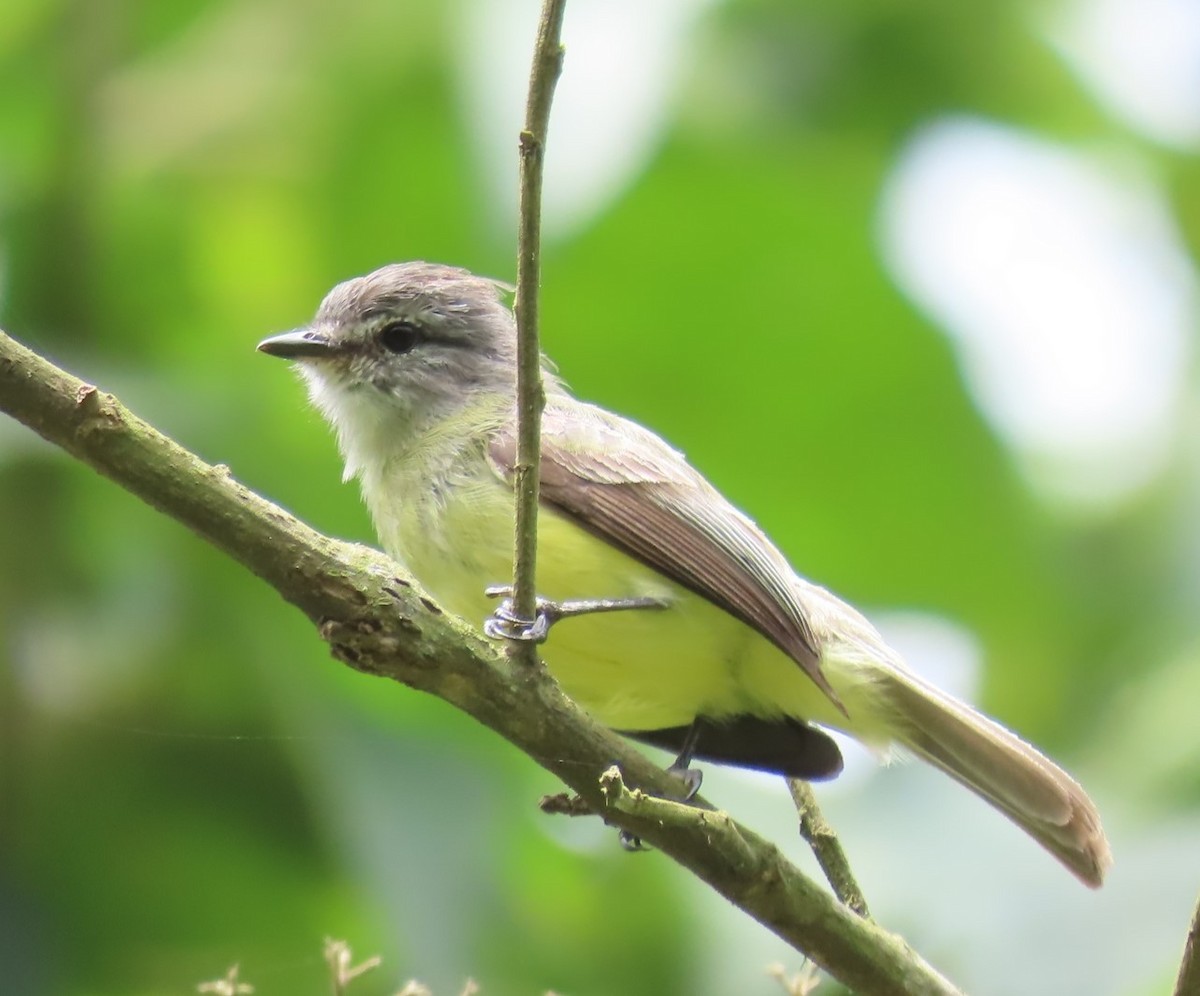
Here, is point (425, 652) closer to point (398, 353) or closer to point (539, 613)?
point (539, 613)

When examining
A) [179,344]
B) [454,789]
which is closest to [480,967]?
[454,789]

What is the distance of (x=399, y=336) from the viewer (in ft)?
15.2

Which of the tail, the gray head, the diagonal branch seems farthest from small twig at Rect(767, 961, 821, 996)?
the gray head

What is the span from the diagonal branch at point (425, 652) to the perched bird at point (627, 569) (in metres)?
0.40

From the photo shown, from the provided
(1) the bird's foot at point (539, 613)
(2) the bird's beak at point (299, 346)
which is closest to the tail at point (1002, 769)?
(1) the bird's foot at point (539, 613)

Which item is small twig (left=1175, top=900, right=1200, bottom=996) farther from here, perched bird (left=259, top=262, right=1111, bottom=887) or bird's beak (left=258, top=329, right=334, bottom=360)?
bird's beak (left=258, top=329, right=334, bottom=360)

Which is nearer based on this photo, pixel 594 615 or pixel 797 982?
pixel 797 982

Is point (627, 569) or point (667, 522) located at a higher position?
point (667, 522)

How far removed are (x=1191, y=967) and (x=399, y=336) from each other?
2859 mm

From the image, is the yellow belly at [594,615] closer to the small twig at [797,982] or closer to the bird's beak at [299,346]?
the bird's beak at [299,346]

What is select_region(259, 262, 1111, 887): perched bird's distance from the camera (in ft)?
12.1

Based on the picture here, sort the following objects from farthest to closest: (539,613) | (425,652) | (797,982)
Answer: (797,982), (539,613), (425,652)

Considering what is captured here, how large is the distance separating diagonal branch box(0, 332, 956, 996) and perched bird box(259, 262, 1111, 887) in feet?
1.33

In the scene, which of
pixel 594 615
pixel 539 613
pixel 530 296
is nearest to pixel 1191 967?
pixel 539 613
